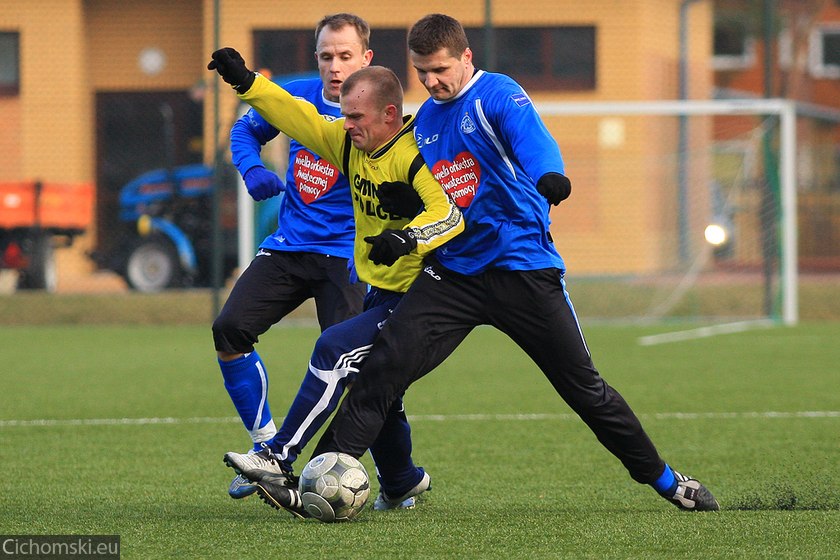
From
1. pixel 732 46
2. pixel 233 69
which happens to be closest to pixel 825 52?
pixel 732 46

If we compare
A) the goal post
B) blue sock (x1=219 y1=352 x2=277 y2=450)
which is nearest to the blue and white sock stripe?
blue sock (x1=219 y1=352 x2=277 y2=450)

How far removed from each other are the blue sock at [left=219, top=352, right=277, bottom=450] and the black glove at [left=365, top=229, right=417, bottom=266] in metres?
1.41

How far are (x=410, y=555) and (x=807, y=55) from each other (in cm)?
2522

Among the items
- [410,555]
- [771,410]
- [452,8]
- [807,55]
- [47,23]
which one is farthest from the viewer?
[807,55]

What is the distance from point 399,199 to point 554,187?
683mm

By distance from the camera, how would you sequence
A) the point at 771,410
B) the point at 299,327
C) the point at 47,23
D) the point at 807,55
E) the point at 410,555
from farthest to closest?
the point at 807,55, the point at 47,23, the point at 299,327, the point at 771,410, the point at 410,555

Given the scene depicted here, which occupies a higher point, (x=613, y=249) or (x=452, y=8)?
(x=452, y=8)

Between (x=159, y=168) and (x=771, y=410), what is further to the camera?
(x=159, y=168)

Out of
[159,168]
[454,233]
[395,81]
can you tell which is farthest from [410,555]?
[159,168]

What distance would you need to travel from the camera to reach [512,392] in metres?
9.16

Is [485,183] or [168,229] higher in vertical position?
[485,183]

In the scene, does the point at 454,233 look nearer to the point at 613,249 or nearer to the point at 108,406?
the point at 108,406

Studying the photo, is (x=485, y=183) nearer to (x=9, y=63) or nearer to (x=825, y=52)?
(x=9, y=63)

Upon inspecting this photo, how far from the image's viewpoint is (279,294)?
5.62 meters
